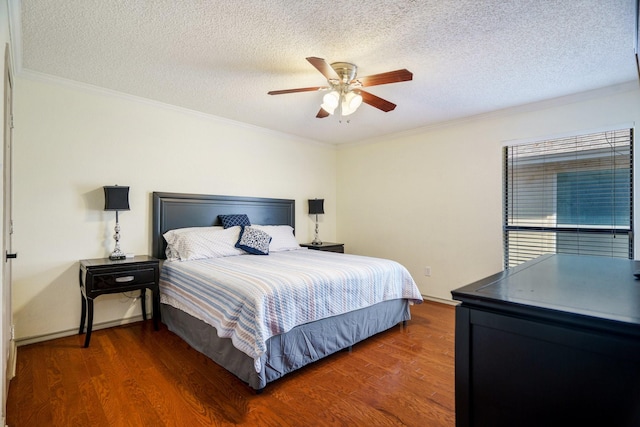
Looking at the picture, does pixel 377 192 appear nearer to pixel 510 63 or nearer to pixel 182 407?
pixel 510 63

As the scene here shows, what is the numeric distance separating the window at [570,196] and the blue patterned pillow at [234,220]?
3225 mm

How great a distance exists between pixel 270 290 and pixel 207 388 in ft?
2.57

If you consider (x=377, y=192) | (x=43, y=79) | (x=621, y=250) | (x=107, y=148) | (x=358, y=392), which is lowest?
(x=358, y=392)

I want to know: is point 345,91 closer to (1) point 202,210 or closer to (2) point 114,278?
(1) point 202,210

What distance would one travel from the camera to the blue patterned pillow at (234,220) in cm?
398

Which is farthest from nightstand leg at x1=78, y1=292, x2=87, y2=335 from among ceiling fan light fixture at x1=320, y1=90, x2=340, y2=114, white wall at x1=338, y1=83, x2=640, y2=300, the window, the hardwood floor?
the window

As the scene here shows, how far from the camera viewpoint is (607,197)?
318 cm

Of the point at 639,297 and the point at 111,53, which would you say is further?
the point at 111,53

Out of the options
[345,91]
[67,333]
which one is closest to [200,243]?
[67,333]

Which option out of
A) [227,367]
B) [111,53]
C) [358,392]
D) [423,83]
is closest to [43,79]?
[111,53]

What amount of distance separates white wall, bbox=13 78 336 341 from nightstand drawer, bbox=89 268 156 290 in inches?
20.3

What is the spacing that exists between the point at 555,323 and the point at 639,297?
1.31 feet

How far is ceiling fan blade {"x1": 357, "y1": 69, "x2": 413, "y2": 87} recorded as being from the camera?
2.22m

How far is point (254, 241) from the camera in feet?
12.3
